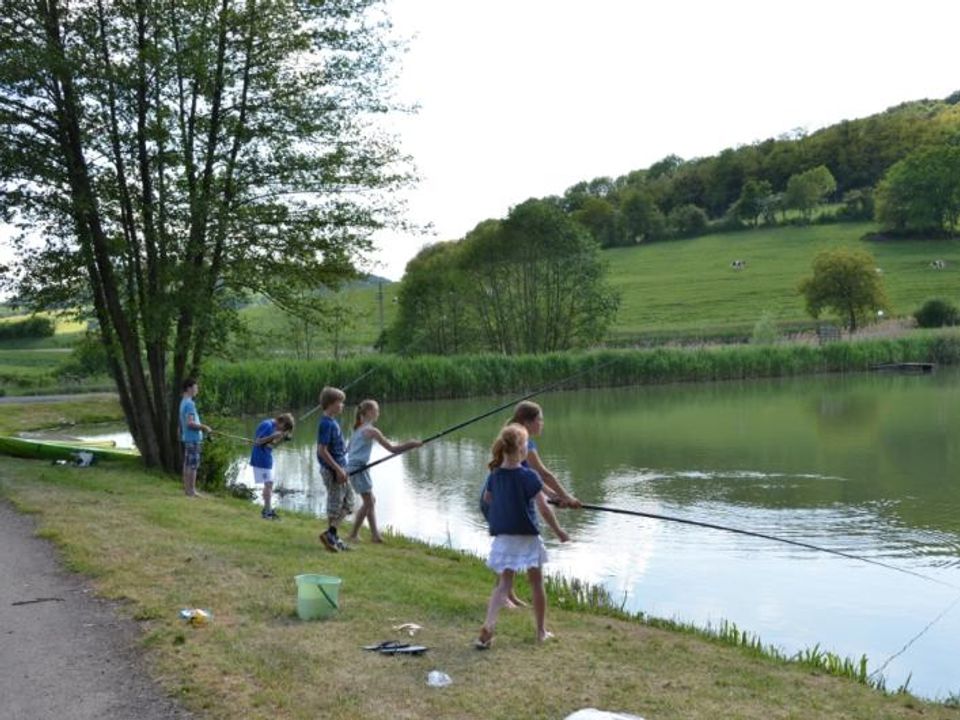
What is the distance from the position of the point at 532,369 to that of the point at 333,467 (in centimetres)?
3572

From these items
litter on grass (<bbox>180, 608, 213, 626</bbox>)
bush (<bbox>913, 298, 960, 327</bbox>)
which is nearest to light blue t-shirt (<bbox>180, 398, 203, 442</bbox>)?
litter on grass (<bbox>180, 608, 213, 626</bbox>)

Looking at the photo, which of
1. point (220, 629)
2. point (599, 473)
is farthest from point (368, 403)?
point (599, 473)

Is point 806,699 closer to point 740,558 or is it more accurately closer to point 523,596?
point 523,596

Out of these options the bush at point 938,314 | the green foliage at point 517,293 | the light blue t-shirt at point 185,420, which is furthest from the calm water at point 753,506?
the bush at point 938,314

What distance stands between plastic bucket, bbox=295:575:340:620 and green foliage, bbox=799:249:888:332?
67.1 meters

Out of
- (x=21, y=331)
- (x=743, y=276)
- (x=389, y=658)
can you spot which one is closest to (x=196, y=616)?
(x=389, y=658)

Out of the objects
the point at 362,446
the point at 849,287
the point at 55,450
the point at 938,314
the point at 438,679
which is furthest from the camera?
the point at 849,287

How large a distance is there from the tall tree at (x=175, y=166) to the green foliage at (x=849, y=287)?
59435 mm

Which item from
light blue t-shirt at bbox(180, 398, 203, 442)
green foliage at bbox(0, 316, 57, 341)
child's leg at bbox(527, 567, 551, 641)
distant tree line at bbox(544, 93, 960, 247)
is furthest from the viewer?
distant tree line at bbox(544, 93, 960, 247)

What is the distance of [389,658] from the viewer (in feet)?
20.5

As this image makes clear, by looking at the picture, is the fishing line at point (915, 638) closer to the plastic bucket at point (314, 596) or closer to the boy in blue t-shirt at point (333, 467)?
the plastic bucket at point (314, 596)

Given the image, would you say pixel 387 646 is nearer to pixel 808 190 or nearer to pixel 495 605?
pixel 495 605

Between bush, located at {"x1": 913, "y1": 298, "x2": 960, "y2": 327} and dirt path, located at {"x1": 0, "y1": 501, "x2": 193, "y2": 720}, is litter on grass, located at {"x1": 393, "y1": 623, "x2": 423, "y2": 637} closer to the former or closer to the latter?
dirt path, located at {"x1": 0, "y1": 501, "x2": 193, "y2": 720}

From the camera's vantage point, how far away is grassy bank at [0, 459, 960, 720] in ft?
18.2
